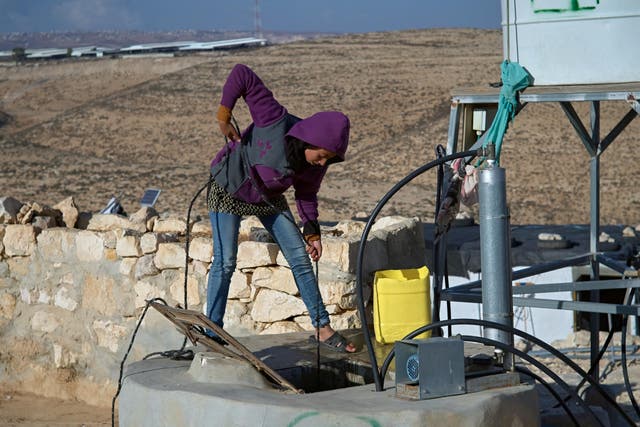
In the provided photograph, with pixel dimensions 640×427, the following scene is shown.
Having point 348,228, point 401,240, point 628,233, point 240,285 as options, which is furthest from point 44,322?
point 628,233

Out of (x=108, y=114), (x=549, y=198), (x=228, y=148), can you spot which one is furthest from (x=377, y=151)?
(x=228, y=148)

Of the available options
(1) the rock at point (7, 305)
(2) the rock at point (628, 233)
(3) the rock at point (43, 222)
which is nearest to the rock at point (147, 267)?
(3) the rock at point (43, 222)

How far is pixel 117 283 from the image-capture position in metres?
8.24

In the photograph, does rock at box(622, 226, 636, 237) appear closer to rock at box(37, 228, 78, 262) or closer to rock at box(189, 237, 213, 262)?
rock at box(189, 237, 213, 262)

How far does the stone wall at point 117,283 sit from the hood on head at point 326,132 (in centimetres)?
165

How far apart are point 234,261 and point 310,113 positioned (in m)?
29.7

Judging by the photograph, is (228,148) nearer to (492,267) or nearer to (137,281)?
(492,267)

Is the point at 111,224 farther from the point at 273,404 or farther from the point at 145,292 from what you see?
the point at 273,404

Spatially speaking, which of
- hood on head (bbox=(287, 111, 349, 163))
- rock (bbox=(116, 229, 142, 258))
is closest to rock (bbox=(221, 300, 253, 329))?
rock (bbox=(116, 229, 142, 258))

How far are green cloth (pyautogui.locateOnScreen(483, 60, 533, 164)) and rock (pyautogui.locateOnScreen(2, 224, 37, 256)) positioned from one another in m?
4.04

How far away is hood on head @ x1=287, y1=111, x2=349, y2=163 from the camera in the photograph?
5.62 m

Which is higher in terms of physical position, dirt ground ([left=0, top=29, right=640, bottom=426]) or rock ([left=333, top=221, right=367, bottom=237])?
dirt ground ([left=0, top=29, right=640, bottom=426])

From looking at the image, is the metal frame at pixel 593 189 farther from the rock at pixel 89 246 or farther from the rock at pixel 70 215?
the rock at pixel 70 215

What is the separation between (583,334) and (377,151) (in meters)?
18.9
